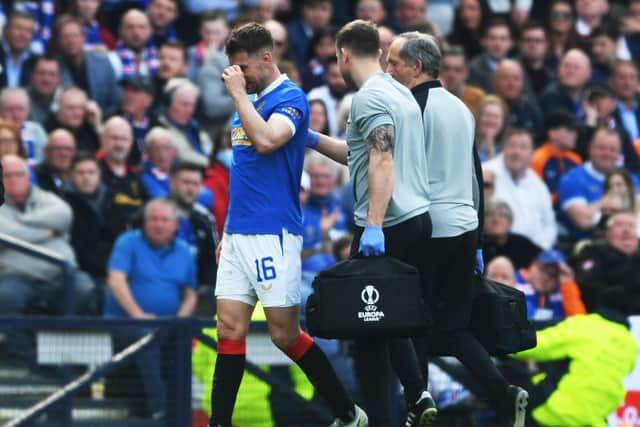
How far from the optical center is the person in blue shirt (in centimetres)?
823

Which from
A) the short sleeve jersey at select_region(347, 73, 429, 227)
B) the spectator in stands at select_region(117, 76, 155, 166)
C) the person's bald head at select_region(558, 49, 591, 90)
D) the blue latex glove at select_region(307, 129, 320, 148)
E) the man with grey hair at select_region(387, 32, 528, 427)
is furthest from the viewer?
the person's bald head at select_region(558, 49, 591, 90)

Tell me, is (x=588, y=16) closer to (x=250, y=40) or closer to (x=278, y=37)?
(x=278, y=37)

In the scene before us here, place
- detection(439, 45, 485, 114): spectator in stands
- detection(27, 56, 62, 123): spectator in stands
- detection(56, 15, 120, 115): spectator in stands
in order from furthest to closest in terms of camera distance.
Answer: detection(439, 45, 485, 114): spectator in stands
detection(56, 15, 120, 115): spectator in stands
detection(27, 56, 62, 123): spectator in stands

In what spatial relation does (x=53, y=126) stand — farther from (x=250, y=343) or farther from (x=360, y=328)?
(x=360, y=328)

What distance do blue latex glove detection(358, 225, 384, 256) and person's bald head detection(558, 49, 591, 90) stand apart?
9339 mm

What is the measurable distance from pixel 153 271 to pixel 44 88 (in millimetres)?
2449

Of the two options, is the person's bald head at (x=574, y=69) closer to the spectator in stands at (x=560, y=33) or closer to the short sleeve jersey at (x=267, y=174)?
the spectator in stands at (x=560, y=33)

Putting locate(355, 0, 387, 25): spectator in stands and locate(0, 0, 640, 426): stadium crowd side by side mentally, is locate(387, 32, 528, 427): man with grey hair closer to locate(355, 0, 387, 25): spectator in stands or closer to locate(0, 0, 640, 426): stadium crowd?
locate(0, 0, 640, 426): stadium crowd

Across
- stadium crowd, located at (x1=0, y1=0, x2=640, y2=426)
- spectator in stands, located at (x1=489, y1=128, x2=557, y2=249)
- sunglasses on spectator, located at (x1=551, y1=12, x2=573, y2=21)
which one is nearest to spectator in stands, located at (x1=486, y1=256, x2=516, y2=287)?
stadium crowd, located at (x1=0, y1=0, x2=640, y2=426)

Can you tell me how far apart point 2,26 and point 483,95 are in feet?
15.6

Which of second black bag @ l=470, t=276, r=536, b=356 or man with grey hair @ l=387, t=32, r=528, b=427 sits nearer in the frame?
man with grey hair @ l=387, t=32, r=528, b=427

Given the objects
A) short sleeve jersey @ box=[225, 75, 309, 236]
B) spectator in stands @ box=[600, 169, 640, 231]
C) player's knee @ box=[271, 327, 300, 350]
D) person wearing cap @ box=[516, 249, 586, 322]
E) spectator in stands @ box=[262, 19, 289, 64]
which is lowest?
person wearing cap @ box=[516, 249, 586, 322]

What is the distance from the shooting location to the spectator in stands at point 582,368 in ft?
34.9

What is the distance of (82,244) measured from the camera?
41.2 feet
